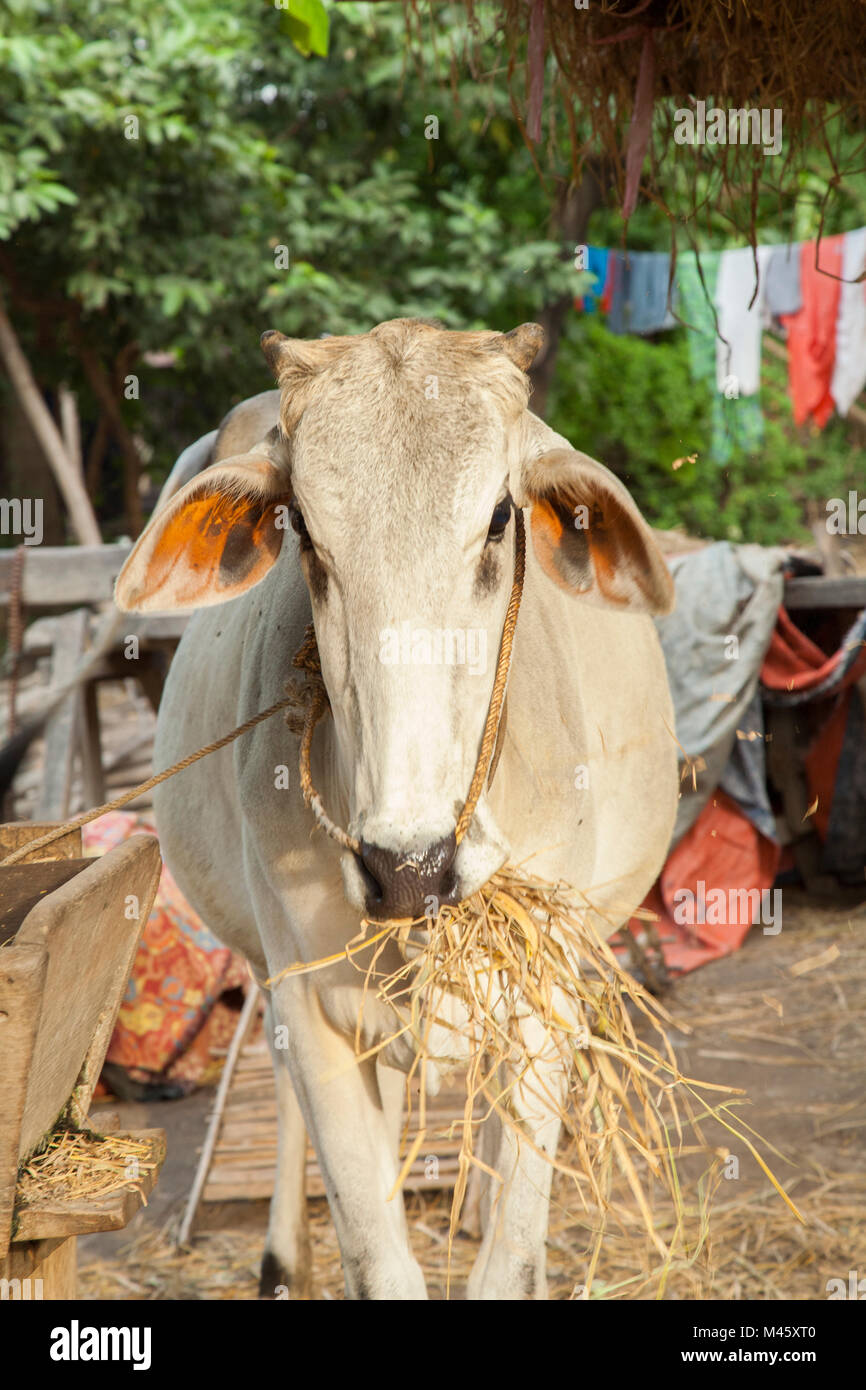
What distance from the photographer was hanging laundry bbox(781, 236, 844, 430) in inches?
294

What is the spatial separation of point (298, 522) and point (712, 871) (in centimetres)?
443

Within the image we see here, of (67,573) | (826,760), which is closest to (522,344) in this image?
(67,573)

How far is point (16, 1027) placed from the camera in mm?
1380

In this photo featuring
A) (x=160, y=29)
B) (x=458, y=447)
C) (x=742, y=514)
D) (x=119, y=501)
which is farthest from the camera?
(x=742, y=514)

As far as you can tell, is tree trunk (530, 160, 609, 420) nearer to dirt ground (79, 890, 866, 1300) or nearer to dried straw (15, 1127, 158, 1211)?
dirt ground (79, 890, 866, 1300)

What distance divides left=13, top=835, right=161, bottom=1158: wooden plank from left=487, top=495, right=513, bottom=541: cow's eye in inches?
28.3

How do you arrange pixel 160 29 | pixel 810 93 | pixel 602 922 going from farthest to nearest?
A: 1. pixel 160 29
2. pixel 810 93
3. pixel 602 922

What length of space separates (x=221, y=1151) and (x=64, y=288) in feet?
21.0

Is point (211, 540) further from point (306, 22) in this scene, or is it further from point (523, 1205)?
point (523, 1205)

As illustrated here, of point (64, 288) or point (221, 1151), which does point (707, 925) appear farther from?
point (64, 288)

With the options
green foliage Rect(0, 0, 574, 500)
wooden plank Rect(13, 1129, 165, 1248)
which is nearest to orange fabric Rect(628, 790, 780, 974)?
green foliage Rect(0, 0, 574, 500)

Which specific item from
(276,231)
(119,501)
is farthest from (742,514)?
(276,231)

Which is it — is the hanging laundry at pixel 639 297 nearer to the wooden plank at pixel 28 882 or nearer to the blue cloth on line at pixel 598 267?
the blue cloth on line at pixel 598 267

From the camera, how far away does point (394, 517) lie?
1.80 metres
